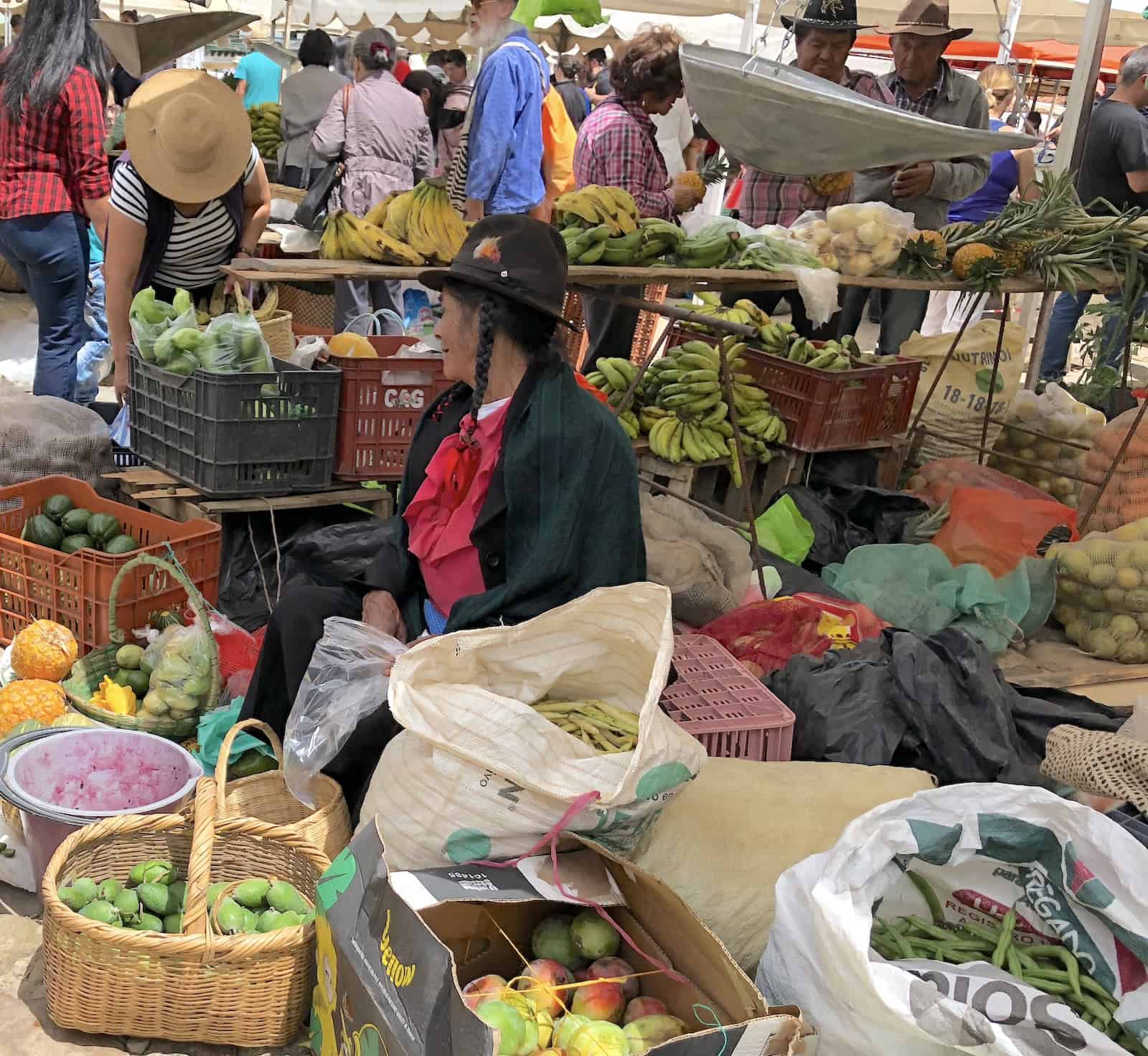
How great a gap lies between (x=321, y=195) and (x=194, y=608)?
504 cm

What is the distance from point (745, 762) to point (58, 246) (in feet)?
13.6

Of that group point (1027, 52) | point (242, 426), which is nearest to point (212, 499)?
point (242, 426)

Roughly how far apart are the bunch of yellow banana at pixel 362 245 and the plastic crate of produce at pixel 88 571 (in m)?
1.02

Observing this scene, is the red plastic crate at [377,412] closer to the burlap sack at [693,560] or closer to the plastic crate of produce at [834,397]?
the burlap sack at [693,560]

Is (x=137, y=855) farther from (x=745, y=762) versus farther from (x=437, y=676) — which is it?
(x=745, y=762)

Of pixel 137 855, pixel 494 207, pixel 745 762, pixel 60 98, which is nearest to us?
pixel 137 855

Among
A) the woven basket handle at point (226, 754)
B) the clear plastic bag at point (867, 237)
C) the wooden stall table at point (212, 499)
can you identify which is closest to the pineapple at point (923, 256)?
the clear plastic bag at point (867, 237)

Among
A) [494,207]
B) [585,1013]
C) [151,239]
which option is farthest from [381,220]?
[585,1013]

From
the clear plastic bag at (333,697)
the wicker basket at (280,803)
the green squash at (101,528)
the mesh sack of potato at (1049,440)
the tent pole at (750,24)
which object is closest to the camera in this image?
the wicker basket at (280,803)

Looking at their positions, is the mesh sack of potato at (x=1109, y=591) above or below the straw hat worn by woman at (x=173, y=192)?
below

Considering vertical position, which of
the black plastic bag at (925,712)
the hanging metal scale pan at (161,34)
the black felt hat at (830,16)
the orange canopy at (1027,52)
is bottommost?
the black plastic bag at (925,712)

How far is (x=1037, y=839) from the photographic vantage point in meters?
2.23

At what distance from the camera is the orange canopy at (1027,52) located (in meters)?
18.3

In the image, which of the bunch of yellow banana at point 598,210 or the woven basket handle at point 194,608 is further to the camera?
the bunch of yellow banana at point 598,210
